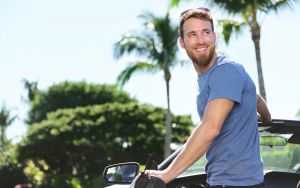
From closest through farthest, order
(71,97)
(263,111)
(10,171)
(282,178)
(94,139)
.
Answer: (263,111), (282,178), (94,139), (10,171), (71,97)

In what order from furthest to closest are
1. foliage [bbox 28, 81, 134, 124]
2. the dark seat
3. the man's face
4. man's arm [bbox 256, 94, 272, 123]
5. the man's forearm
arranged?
foliage [bbox 28, 81, 134, 124] → the dark seat → man's arm [bbox 256, 94, 272, 123] → the man's face → the man's forearm

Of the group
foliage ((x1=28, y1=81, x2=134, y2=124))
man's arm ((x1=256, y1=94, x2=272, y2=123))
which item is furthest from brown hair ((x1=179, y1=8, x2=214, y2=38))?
foliage ((x1=28, y1=81, x2=134, y2=124))

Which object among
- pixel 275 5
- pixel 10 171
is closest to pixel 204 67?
pixel 275 5

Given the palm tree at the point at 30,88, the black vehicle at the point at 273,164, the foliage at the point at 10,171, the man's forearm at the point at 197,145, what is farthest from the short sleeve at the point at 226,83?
the palm tree at the point at 30,88

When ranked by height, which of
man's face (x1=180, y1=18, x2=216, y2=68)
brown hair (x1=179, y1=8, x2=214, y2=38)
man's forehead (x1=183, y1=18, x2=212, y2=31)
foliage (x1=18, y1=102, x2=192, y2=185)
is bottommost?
foliage (x1=18, y1=102, x2=192, y2=185)

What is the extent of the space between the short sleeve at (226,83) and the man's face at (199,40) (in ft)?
0.29

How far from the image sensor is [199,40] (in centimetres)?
245

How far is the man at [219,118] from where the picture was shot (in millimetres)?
2324

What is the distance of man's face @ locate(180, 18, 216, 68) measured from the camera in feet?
8.07

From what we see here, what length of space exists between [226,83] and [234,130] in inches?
7.8

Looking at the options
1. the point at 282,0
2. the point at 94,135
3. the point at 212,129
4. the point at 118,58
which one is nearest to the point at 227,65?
the point at 212,129

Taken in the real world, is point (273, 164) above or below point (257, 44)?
below

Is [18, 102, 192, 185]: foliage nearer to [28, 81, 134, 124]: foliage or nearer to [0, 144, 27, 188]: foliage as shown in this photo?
[0, 144, 27, 188]: foliage

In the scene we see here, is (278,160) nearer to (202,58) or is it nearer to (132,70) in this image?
(202,58)
